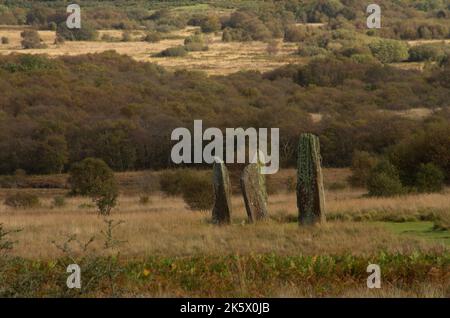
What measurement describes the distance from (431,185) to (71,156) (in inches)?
997

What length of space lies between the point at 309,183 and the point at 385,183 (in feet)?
28.7

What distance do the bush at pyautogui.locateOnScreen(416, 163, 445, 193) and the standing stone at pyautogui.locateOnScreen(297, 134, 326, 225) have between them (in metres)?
9.61

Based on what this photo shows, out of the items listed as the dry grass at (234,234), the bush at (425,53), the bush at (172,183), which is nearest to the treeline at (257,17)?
the bush at (425,53)

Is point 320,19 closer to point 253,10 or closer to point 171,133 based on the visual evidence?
point 253,10

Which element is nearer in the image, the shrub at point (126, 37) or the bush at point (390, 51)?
the bush at point (390, 51)

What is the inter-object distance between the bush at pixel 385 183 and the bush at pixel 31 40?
260 feet

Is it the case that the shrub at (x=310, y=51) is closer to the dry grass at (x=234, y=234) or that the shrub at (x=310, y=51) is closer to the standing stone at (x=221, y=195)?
the dry grass at (x=234, y=234)

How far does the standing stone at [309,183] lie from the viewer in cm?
1795

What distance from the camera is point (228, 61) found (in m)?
96.9

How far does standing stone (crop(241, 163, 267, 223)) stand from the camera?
63.7ft

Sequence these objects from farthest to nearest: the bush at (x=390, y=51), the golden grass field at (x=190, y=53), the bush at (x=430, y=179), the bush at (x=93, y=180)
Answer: the golden grass field at (x=190, y=53) < the bush at (x=390, y=51) < the bush at (x=93, y=180) < the bush at (x=430, y=179)

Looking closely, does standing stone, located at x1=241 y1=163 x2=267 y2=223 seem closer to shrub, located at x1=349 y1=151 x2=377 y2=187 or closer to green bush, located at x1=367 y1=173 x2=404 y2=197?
green bush, located at x1=367 y1=173 x2=404 y2=197

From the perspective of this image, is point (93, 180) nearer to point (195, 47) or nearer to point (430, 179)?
point (430, 179)
